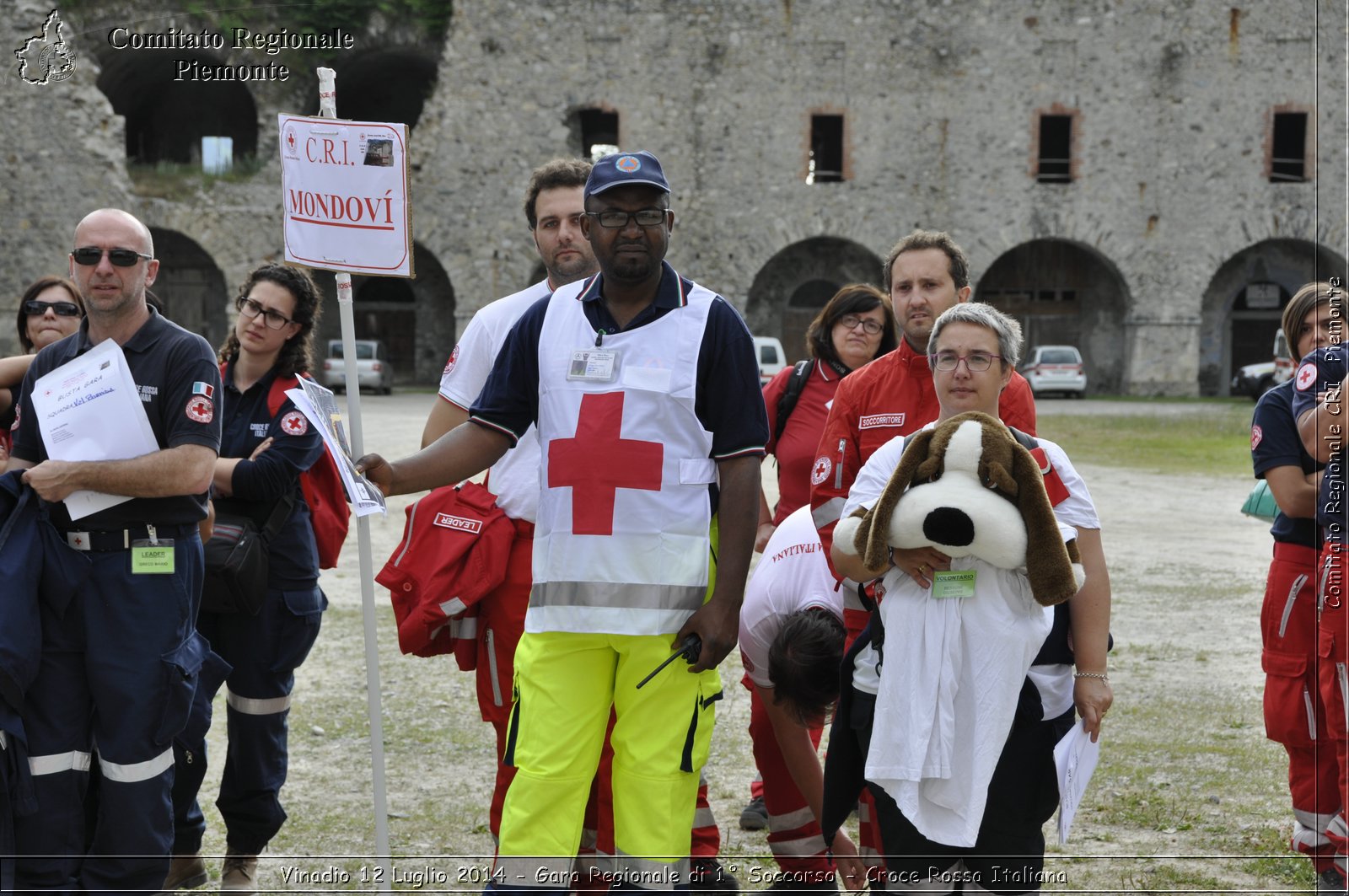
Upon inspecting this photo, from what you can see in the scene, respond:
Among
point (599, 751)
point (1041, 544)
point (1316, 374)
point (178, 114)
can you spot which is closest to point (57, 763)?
point (599, 751)

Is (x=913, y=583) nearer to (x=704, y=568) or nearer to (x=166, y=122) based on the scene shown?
(x=704, y=568)

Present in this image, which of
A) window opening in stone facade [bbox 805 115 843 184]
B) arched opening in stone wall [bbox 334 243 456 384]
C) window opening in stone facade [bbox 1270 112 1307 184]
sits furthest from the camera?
arched opening in stone wall [bbox 334 243 456 384]

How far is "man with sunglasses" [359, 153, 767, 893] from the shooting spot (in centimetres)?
265

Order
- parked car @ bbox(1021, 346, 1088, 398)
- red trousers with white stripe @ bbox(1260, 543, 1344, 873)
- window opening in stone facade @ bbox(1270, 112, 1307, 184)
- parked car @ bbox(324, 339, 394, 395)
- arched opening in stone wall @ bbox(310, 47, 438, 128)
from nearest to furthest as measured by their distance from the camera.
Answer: red trousers with white stripe @ bbox(1260, 543, 1344, 873)
parked car @ bbox(324, 339, 394, 395)
window opening in stone facade @ bbox(1270, 112, 1307, 184)
parked car @ bbox(1021, 346, 1088, 398)
arched opening in stone wall @ bbox(310, 47, 438, 128)

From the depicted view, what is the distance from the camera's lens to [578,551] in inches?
108

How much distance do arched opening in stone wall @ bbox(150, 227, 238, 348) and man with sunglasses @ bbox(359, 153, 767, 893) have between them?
27.4m

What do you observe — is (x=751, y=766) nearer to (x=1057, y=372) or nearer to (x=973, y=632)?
(x=973, y=632)

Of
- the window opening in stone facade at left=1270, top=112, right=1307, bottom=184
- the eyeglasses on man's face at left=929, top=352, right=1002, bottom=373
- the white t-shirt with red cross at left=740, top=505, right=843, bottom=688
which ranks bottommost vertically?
the white t-shirt with red cross at left=740, top=505, right=843, bottom=688

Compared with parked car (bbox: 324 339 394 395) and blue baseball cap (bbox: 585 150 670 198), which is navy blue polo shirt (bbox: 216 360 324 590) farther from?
parked car (bbox: 324 339 394 395)

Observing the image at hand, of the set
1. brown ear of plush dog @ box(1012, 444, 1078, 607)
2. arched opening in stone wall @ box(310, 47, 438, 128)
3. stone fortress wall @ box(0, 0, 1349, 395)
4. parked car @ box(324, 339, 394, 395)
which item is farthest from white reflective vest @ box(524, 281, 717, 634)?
arched opening in stone wall @ box(310, 47, 438, 128)

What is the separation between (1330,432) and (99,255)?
3.44 m

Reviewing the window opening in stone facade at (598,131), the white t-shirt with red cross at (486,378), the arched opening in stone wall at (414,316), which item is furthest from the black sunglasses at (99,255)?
the arched opening in stone wall at (414,316)

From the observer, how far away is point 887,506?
8.96ft

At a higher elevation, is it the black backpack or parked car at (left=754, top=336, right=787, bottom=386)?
the black backpack
